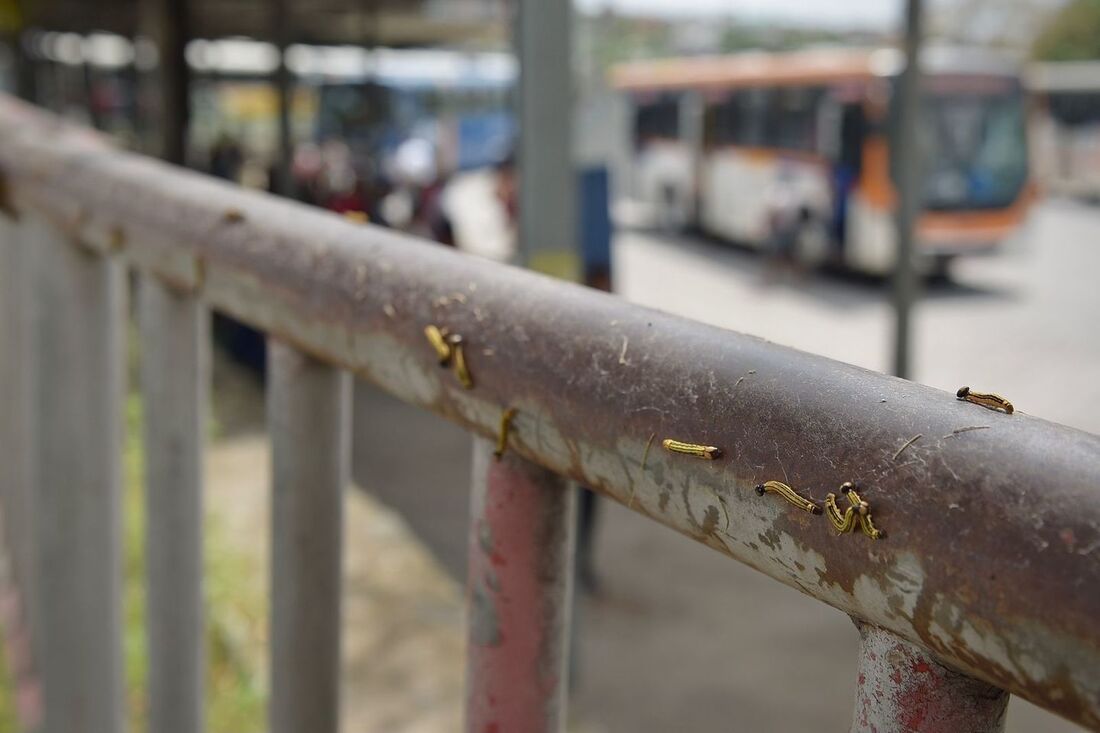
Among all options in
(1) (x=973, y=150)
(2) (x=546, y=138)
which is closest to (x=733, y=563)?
(2) (x=546, y=138)

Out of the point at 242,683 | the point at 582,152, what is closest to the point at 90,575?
the point at 242,683

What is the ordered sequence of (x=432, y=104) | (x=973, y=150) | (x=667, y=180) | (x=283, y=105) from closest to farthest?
1. (x=283, y=105)
2. (x=973, y=150)
3. (x=667, y=180)
4. (x=432, y=104)

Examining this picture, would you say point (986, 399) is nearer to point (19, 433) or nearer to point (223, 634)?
point (19, 433)

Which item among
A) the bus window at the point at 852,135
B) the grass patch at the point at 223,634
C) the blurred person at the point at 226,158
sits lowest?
the grass patch at the point at 223,634

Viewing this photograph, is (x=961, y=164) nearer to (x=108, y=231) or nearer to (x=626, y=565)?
(x=626, y=565)

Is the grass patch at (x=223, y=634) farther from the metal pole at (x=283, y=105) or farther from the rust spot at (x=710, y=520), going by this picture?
the metal pole at (x=283, y=105)

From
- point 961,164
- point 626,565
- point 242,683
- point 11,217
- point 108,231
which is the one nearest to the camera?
point 108,231

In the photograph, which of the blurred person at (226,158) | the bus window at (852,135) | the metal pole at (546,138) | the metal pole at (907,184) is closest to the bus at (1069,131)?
the bus window at (852,135)
